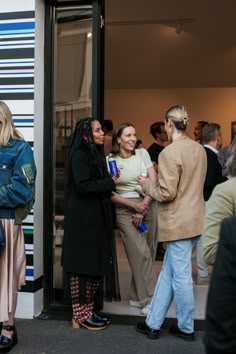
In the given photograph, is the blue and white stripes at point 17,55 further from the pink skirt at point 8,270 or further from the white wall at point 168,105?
the white wall at point 168,105

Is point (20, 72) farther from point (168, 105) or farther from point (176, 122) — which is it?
point (168, 105)

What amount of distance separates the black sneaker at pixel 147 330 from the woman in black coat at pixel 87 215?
16.8 inches

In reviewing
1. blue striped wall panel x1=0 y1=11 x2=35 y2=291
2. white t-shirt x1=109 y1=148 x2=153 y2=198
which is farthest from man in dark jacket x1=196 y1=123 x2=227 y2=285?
blue striped wall panel x1=0 y1=11 x2=35 y2=291

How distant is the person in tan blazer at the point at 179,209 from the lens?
10.7ft

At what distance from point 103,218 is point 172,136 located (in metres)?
0.80

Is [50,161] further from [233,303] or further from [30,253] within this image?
[233,303]

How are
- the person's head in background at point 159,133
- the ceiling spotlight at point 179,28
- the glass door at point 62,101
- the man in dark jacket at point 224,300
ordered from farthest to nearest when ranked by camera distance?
the ceiling spotlight at point 179,28 < the person's head in background at point 159,133 < the glass door at point 62,101 < the man in dark jacket at point 224,300

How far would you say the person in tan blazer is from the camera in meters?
3.27

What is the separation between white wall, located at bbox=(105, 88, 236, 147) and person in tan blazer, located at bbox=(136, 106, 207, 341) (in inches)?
317

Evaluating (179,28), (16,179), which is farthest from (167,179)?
(179,28)

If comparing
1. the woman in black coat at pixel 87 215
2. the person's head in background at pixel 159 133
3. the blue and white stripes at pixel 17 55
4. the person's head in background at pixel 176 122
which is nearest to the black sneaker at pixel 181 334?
the woman in black coat at pixel 87 215

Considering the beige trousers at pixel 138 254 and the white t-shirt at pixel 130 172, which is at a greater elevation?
the white t-shirt at pixel 130 172

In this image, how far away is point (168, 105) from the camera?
11453 millimetres

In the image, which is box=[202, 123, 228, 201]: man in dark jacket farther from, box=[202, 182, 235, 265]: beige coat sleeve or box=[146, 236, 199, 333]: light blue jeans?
box=[202, 182, 235, 265]: beige coat sleeve
